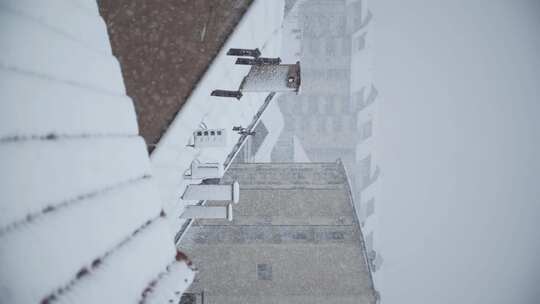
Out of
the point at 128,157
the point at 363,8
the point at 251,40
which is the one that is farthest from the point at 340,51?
the point at 128,157

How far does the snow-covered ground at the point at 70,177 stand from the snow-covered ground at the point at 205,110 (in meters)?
1.81

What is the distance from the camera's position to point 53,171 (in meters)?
1.36

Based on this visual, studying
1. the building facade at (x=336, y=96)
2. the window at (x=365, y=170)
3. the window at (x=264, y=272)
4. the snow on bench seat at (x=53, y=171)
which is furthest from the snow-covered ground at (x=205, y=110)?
the window at (x=365, y=170)

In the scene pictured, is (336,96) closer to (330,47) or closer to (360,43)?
(330,47)

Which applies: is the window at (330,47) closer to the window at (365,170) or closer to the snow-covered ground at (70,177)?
the window at (365,170)

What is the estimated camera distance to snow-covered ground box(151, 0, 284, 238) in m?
4.04

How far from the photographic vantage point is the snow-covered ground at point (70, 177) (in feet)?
3.75

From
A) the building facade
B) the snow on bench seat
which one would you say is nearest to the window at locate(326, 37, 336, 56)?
the building facade

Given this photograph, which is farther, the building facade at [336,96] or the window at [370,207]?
the window at [370,207]

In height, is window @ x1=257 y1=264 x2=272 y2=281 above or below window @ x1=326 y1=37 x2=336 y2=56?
below

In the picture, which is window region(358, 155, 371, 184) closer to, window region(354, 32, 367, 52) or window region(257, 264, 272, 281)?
window region(354, 32, 367, 52)

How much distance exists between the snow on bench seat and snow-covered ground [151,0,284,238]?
2.14 meters

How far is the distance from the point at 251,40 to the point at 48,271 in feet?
14.0

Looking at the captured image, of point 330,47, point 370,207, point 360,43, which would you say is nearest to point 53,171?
point 330,47
